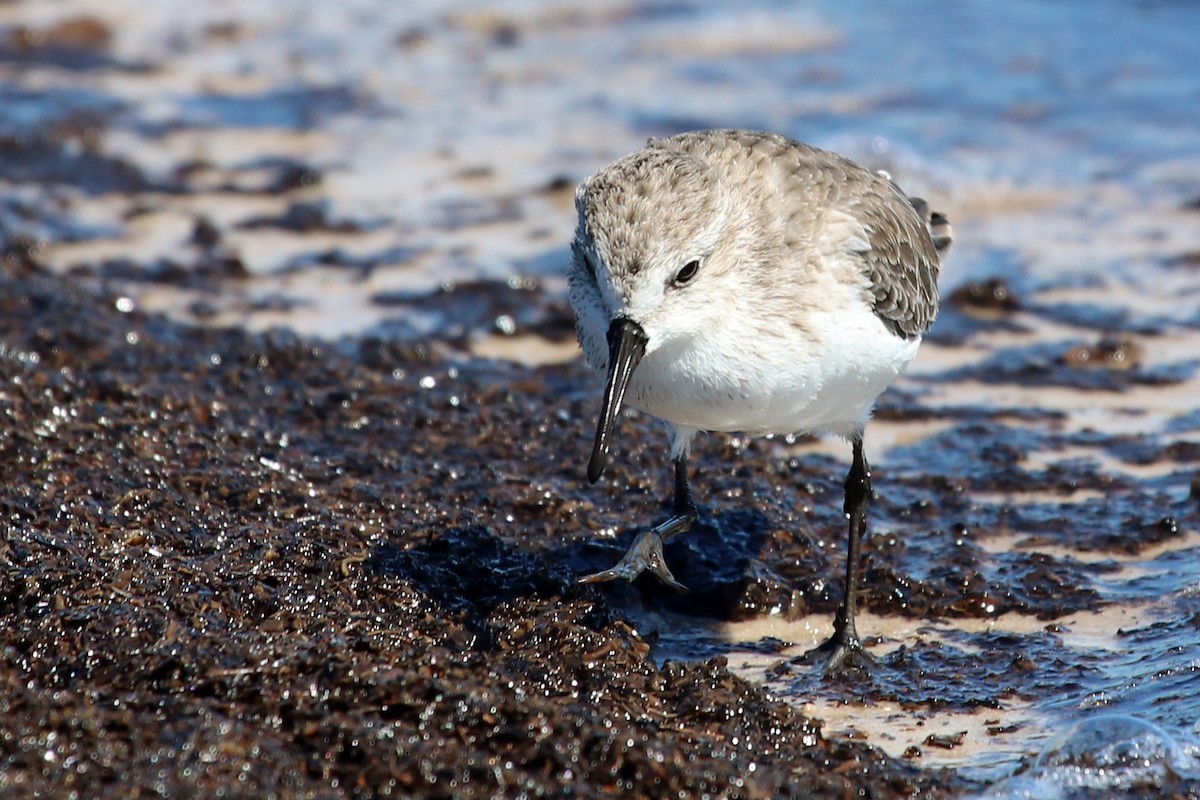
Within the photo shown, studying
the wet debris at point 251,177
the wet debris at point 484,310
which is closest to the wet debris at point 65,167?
the wet debris at point 251,177

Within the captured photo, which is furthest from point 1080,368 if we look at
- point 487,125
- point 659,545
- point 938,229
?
point 487,125

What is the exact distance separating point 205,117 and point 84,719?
972cm

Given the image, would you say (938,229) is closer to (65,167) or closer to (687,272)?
(687,272)

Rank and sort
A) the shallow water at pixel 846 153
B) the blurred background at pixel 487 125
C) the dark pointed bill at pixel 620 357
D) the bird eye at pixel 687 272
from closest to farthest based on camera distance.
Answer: the dark pointed bill at pixel 620 357
the bird eye at pixel 687 272
the shallow water at pixel 846 153
the blurred background at pixel 487 125

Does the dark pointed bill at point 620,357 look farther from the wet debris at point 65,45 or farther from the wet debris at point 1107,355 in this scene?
the wet debris at point 65,45

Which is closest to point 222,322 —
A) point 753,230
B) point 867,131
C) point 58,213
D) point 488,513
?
point 58,213

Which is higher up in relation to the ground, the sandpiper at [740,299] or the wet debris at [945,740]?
the sandpiper at [740,299]

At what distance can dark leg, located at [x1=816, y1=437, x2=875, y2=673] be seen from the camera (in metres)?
5.68

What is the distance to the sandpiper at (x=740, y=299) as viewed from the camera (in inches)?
195

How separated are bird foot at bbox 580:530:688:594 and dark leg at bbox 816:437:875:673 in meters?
0.64

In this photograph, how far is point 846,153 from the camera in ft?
40.7

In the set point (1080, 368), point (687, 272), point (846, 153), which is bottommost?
point (1080, 368)

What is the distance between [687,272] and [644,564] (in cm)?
130

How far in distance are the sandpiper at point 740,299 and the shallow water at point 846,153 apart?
972 mm
